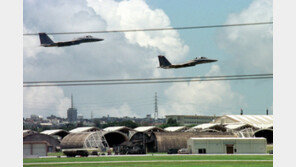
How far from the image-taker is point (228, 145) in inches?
4518

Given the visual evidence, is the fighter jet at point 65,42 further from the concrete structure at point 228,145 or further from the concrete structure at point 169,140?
the concrete structure at point 169,140

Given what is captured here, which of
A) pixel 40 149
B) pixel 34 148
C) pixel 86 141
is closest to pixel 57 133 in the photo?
pixel 86 141

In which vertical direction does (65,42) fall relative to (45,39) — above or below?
below

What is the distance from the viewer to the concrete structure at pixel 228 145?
371 feet

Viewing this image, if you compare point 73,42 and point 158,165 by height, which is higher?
point 73,42

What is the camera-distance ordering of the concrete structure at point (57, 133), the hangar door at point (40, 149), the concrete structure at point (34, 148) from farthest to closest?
the concrete structure at point (57, 133) < the concrete structure at point (34, 148) < the hangar door at point (40, 149)

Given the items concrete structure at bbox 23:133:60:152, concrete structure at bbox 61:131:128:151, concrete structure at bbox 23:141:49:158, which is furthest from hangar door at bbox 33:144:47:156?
concrete structure at bbox 23:133:60:152

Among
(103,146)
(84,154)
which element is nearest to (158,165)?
(84,154)

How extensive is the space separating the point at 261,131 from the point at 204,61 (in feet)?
281

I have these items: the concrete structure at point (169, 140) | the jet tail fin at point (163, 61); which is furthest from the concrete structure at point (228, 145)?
the jet tail fin at point (163, 61)

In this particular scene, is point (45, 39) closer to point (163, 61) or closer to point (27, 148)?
point (163, 61)

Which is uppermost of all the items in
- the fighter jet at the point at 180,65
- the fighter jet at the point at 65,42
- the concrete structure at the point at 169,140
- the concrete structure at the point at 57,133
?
the fighter jet at the point at 65,42

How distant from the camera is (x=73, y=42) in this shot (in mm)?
82812

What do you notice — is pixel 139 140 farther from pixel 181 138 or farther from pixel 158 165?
pixel 158 165
